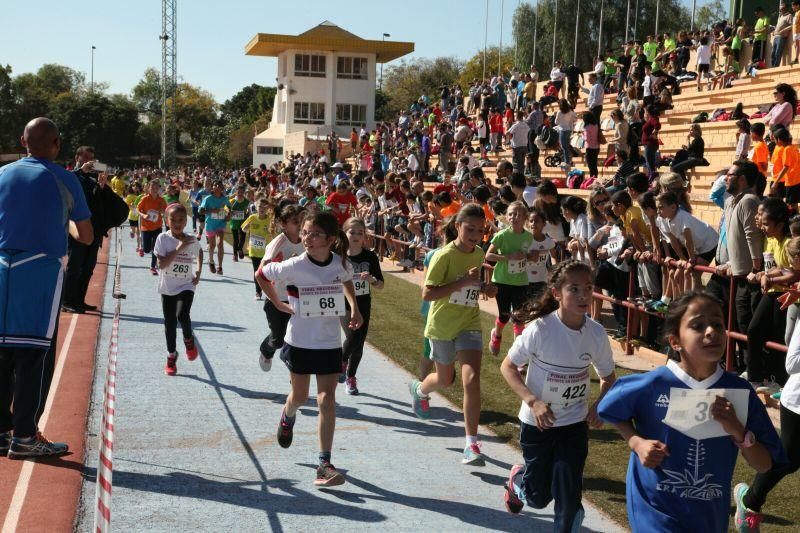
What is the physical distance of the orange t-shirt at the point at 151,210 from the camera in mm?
19750

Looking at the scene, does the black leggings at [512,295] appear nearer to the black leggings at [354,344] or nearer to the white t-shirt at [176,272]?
the black leggings at [354,344]

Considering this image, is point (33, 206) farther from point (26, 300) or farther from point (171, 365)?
point (171, 365)

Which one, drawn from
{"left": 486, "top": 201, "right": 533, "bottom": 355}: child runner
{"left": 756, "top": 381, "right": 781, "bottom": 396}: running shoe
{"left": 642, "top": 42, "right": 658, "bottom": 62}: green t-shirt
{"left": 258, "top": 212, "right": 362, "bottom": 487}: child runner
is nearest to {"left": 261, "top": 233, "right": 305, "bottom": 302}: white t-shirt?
{"left": 258, "top": 212, "right": 362, "bottom": 487}: child runner

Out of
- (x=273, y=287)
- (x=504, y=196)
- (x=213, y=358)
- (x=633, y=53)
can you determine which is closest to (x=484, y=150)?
(x=633, y=53)

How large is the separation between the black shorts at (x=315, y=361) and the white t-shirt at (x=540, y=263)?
3851mm

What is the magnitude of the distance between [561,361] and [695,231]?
5813mm

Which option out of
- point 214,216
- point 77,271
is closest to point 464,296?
point 77,271

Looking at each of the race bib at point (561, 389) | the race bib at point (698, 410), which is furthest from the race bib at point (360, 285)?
the race bib at point (698, 410)

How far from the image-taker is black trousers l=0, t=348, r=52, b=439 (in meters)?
6.87

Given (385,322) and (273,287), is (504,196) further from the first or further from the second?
(273,287)

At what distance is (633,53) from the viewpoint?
30.2m

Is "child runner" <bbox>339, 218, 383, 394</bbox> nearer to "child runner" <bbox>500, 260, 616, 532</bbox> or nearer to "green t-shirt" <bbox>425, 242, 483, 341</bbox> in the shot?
"green t-shirt" <bbox>425, 242, 483, 341</bbox>

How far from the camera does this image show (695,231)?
10.6 meters

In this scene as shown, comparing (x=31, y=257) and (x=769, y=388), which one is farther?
(x=769, y=388)
